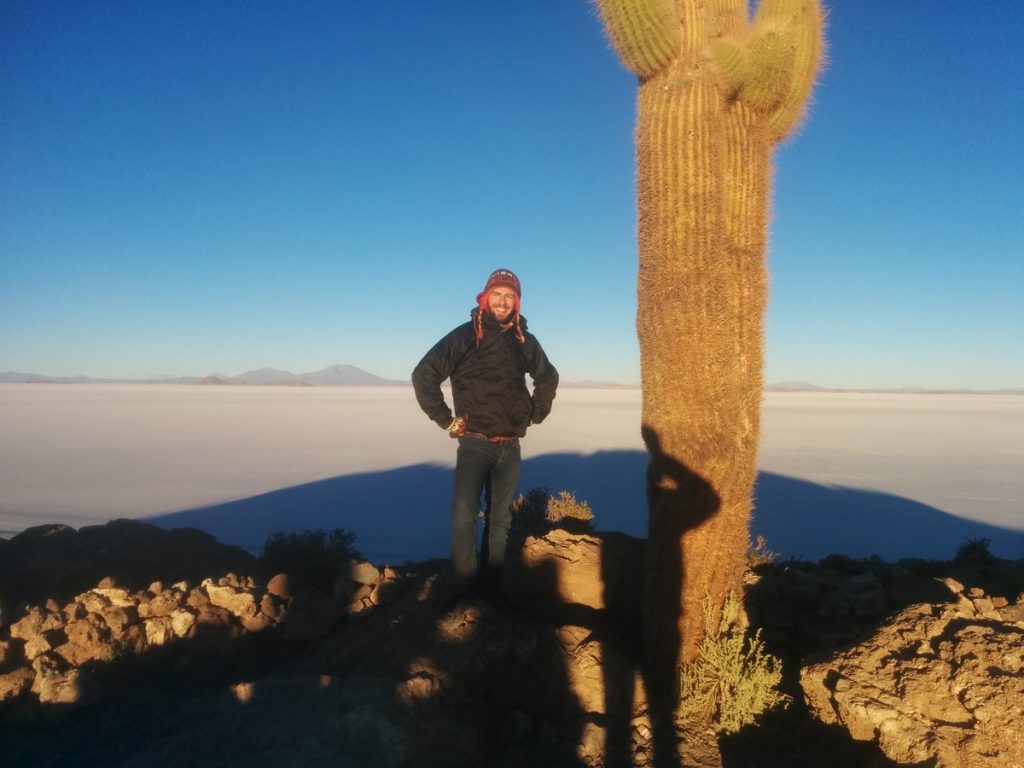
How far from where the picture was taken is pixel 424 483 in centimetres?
1481

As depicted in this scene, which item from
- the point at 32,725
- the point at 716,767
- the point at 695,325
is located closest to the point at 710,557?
the point at 716,767

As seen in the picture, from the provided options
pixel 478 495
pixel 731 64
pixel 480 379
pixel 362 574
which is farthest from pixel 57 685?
pixel 731 64

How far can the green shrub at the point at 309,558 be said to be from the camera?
6.15 m

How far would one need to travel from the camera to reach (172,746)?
317 cm

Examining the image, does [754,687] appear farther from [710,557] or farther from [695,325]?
[695,325]

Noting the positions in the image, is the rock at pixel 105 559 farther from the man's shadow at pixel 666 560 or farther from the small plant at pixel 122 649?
the man's shadow at pixel 666 560

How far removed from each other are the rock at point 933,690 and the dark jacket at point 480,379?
214 centimetres

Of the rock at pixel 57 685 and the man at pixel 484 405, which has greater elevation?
the man at pixel 484 405

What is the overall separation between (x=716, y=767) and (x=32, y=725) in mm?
3700

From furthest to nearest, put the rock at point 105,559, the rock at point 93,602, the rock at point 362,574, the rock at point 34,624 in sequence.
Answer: the rock at point 105,559, the rock at point 362,574, the rock at point 93,602, the rock at point 34,624

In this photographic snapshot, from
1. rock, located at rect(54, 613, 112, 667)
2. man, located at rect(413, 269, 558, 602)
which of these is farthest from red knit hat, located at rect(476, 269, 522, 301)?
rock, located at rect(54, 613, 112, 667)

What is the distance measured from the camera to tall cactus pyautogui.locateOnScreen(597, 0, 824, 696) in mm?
3619

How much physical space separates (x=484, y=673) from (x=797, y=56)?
3.97 metres

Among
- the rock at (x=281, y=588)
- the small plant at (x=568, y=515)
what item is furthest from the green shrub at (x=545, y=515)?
the rock at (x=281, y=588)
